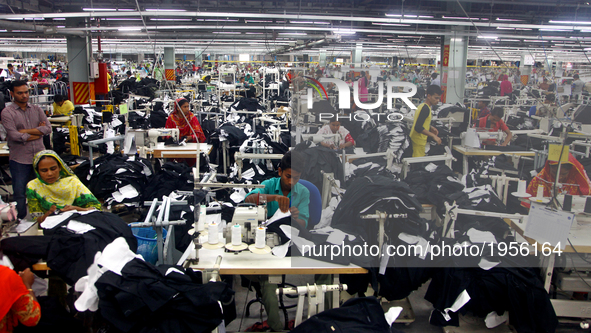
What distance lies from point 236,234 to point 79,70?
11680 mm

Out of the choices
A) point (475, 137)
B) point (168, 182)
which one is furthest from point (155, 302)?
point (475, 137)

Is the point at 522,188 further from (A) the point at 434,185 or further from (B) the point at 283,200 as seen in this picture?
(B) the point at 283,200

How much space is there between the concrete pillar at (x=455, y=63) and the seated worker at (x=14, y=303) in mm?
10842

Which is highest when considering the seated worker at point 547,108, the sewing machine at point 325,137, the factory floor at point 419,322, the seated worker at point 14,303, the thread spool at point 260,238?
the seated worker at point 547,108

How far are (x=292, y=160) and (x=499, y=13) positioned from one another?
402 inches

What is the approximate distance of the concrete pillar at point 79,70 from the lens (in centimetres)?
1216

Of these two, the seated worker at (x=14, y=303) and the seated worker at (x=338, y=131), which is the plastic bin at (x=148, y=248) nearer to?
the seated worker at (x=14, y=303)

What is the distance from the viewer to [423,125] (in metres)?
5.13

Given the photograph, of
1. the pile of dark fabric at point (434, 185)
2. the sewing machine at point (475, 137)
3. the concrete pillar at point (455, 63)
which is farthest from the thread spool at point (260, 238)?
the concrete pillar at point (455, 63)

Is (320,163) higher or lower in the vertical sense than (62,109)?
lower

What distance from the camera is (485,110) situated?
8.33 meters

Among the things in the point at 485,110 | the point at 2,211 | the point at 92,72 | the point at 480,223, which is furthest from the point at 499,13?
the point at 2,211

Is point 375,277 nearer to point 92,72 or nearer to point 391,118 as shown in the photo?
point 391,118

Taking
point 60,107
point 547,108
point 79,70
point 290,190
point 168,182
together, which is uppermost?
point 79,70
